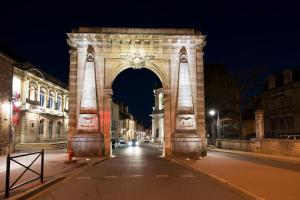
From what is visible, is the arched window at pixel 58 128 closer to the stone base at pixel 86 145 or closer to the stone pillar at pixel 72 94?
the stone pillar at pixel 72 94

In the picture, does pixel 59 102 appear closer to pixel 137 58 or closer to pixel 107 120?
pixel 107 120

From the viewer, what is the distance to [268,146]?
92.3 ft

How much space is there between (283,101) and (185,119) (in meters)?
25.5

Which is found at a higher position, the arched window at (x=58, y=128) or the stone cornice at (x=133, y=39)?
the stone cornice at (x=133, y=39)

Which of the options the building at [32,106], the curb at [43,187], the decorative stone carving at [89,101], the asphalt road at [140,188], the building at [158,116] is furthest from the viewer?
the building at [158,116]

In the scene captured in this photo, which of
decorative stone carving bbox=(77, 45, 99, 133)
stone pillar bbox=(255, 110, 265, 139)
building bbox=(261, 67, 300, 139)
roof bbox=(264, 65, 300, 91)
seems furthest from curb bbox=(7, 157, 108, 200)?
roof bbox=(264, 65, 300, 91)

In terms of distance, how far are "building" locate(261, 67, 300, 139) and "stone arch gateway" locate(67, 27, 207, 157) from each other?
1827 cm

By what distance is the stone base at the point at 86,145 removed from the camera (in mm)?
23828

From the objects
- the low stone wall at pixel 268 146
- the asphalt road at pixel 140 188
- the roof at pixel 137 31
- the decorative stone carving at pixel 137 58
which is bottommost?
the asphalt road at pixel 140 188

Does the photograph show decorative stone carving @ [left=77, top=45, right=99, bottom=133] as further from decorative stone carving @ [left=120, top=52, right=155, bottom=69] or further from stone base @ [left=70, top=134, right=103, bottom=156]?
decorative stone carving @ [left=120, top=52, right=155, bottom=69]

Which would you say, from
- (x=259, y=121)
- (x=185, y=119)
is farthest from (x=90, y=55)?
(x=259, y=121)

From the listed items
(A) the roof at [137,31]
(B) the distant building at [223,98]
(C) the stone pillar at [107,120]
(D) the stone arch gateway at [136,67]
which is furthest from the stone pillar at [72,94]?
(B) the distant building at [223,98]

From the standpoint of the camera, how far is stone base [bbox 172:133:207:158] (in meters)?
24.0

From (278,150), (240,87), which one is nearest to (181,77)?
(278,150)
